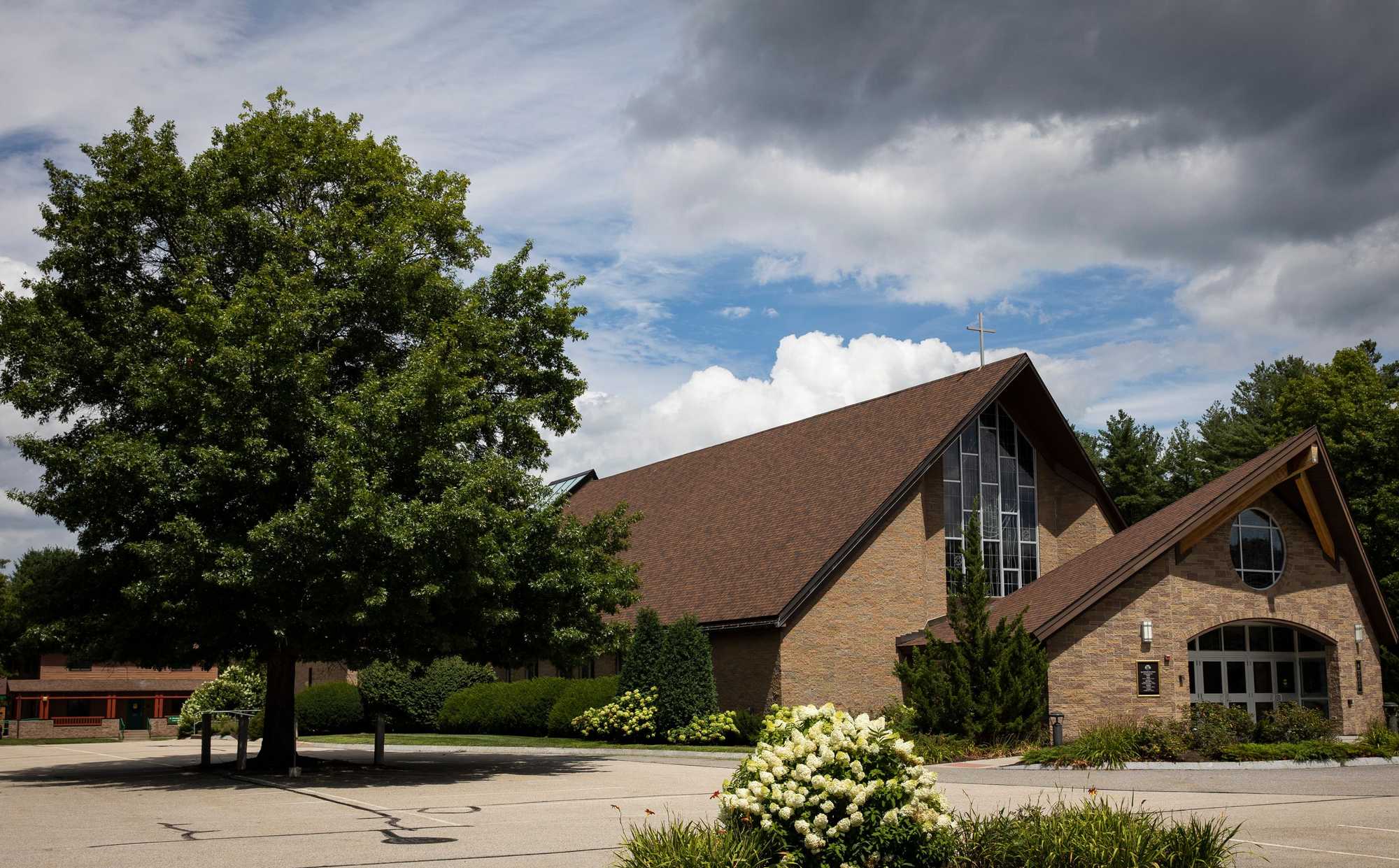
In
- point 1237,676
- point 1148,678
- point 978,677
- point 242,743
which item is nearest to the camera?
point 242,743

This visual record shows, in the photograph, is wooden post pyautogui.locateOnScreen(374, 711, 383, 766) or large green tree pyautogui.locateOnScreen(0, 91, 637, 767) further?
wooden post pyautogui.locateOnScreen(374, 711, 383, 766)

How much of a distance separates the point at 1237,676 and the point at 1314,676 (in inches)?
92.1

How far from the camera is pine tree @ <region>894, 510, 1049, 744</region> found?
25.4 m

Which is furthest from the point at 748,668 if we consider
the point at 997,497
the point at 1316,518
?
the point at 1316,518

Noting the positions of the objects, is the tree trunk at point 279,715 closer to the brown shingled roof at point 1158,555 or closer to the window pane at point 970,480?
the brown shingled roof at point 1158,555

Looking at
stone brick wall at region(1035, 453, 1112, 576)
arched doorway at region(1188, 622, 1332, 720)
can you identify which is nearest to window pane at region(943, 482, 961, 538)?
stone brick wall at region(1035, 453, 1112, 576)

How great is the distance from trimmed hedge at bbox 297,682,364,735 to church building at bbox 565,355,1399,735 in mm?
12797

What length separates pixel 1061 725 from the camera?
86.0ft

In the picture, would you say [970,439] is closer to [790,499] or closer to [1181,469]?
[790,499]

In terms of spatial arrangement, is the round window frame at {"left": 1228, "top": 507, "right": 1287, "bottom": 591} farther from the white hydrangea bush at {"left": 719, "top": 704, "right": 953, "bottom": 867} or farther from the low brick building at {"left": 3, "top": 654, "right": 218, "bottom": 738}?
the low brick building at {"left": 3, "top": 654, "right": 218, "bottom": 738}

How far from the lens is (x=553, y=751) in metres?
29.5

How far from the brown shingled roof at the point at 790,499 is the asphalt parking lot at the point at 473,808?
689 cm

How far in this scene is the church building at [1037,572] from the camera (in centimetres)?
2788

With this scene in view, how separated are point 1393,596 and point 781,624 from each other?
2234 centimetres
